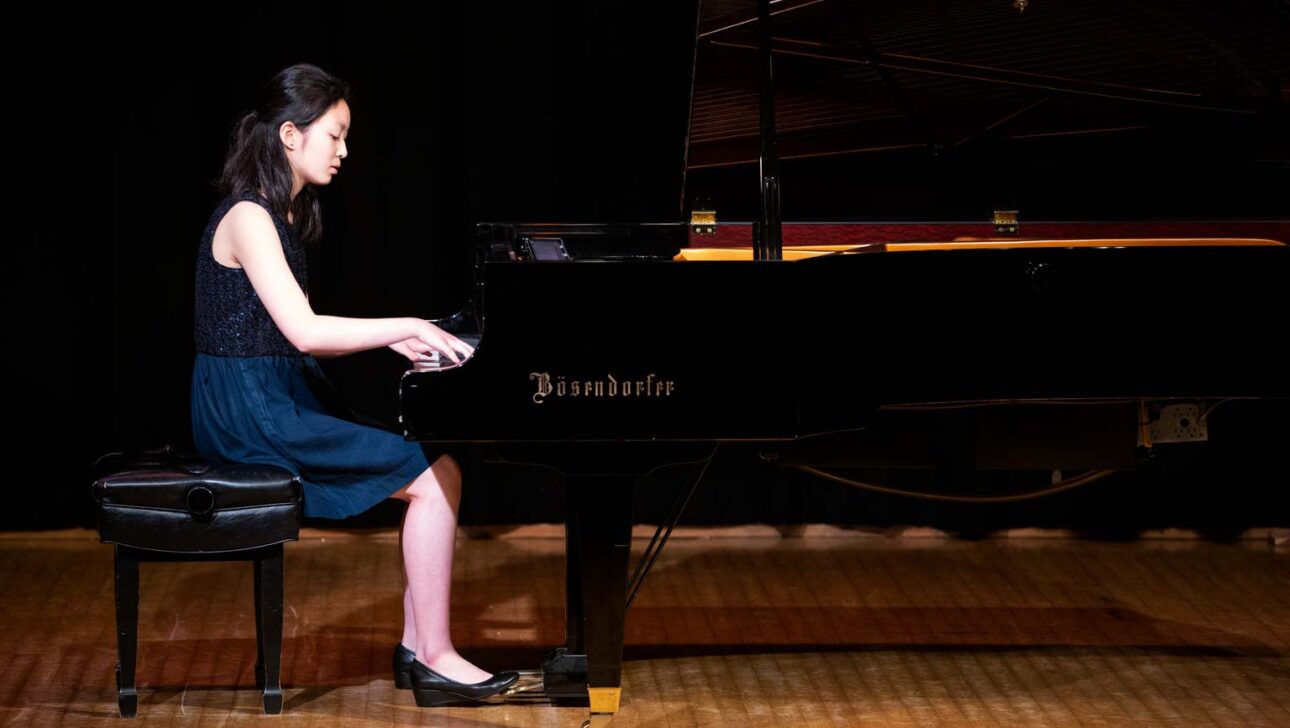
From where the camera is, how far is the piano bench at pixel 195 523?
9.41 feet

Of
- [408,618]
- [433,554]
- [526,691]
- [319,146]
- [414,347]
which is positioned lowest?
[526,691]

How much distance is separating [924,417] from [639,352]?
1.24 metres

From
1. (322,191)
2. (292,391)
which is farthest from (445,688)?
(322,191)

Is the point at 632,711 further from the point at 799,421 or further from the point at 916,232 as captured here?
the point at 916,232

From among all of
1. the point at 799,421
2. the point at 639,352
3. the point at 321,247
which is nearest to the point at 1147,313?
the point at 799,421

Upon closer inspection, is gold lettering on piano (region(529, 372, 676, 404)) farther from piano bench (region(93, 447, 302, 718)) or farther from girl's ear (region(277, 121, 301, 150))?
girl's ear (region(277, 121, 301, 150))

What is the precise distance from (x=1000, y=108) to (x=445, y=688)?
1869 mm

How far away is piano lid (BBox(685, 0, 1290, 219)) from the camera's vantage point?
11.2 ft

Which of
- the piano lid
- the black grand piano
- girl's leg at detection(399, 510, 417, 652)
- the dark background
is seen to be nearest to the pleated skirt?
girl's leg at detection(399, 510, 417, 652)

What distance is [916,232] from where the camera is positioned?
3600 millimetres

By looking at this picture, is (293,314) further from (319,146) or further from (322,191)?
(322,191)

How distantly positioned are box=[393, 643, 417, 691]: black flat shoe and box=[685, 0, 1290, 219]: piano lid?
126 cm

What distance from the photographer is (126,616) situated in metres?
2.92

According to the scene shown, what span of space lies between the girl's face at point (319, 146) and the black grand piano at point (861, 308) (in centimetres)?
35
